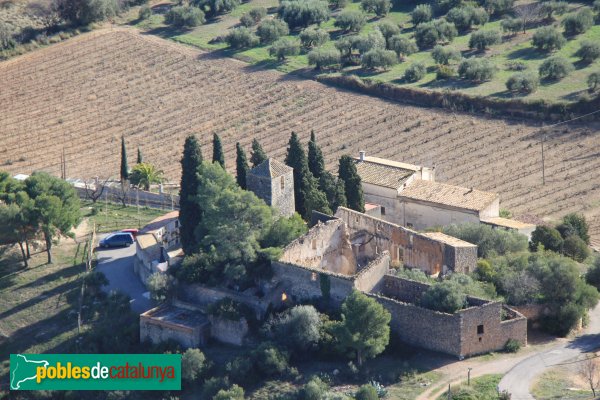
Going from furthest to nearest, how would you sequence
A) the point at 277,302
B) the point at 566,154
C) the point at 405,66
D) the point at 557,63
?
the point at 405,66 → the point at 557,63 → the point at 566,154 → the point at 277,302

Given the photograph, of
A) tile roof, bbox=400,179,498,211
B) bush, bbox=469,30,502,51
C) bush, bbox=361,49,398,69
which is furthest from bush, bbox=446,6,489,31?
tile roof, bbox=400,179,498,211

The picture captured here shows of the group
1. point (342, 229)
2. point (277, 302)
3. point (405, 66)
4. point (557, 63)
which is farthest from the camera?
point (405, 66)

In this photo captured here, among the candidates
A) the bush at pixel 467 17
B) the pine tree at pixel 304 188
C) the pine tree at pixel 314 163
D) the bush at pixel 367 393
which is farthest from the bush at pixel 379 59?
the bush at pixel 367 393

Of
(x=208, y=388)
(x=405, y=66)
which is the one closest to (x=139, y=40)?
(x=405, y=66)

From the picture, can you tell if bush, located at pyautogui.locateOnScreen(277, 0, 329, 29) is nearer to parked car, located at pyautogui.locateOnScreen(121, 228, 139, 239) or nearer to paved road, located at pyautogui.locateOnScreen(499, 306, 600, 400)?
parked car, located at pyautogui.locateOnScreen(121, 228, 139, 239)

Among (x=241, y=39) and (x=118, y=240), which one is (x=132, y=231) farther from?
(x=241, y=39)

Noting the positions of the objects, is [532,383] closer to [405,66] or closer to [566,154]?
[566,154]
